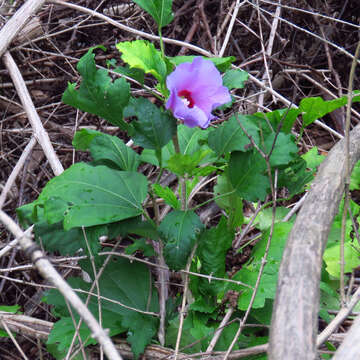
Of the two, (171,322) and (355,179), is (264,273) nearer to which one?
(171,322)

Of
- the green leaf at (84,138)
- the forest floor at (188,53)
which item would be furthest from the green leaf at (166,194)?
the forest floor at (188,53)

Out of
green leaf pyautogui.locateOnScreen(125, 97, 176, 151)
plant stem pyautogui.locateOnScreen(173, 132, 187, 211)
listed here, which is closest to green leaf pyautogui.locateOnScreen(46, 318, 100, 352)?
plant stem pyautogui.locateOnScreen(173, 132, 187, 211)

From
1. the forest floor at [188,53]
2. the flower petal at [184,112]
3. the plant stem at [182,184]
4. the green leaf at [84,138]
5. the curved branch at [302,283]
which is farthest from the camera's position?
the forest floor at [188,53]

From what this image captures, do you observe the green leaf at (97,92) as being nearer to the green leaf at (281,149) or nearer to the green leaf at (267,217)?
the green leaf at (281,149)

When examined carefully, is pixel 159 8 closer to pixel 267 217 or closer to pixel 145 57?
pixel 145 57

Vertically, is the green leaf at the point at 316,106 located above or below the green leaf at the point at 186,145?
above

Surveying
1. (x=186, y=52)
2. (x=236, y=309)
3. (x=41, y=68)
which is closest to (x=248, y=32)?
(x=186, y=52)
